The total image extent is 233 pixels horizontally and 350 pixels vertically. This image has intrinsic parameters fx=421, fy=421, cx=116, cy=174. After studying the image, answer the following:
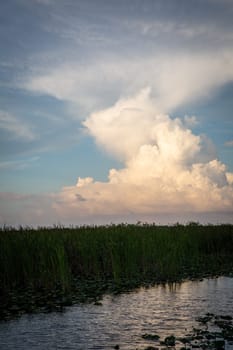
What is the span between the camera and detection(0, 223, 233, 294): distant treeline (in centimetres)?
1291

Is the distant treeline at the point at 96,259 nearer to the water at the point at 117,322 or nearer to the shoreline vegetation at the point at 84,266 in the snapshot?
the shoreline vegetation at the point at 84,266

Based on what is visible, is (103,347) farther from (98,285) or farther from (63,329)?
(98,285)

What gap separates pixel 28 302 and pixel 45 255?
260 centimetres

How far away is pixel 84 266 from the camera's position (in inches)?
596

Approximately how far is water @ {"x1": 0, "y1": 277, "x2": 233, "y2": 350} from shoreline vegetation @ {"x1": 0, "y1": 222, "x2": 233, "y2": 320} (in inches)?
33.9

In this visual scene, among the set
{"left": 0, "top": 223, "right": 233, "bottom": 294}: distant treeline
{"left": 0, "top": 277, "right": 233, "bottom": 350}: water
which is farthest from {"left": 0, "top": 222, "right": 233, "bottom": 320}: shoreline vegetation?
{"left": 0, "top": 277, "right": 233, "bottom": 350}: water

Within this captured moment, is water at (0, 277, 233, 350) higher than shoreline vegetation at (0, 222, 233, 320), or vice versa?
shoreline vegetation at (0, 222, 233, 320)

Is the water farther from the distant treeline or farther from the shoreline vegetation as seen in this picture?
the distant treeline

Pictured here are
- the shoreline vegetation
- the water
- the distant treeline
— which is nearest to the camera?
the water

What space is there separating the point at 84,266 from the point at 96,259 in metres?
0.51

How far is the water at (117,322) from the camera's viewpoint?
744 centimetres

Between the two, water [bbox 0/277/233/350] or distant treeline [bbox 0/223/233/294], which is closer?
water [bbox 0/277/233/350]

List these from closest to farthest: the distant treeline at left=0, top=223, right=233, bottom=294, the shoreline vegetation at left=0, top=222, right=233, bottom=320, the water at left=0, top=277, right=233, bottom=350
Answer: the water at left=0, top=277, right=233, bottom=350, the shoreline vegetation at left=0, top=222, right=233, bottom=320, the distant treeline at left=0, top=223, right=233, bottom=294

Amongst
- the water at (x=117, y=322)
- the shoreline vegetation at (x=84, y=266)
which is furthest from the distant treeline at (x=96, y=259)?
the water at (x=117, y=322)
